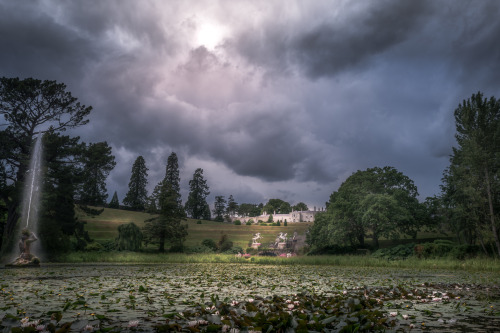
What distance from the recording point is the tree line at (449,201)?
27.1m

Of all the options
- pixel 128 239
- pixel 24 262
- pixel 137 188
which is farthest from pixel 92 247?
pixel 137 188

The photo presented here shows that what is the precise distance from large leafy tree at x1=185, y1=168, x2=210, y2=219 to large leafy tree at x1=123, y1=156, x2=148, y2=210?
12476 millimetres

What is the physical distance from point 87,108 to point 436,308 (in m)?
33.1

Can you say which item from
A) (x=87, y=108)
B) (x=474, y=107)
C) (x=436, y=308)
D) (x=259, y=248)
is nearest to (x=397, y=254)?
(x=474, y=107)

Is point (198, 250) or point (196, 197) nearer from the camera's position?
point (198, 250)

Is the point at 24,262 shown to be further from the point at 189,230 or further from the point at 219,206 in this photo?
the point at 219,206

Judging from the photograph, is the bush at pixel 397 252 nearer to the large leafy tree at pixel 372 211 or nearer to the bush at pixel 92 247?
the large leafy tree at pixel 372 211

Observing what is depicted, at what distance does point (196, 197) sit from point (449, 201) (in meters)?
67.3

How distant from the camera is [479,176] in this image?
1096 inches

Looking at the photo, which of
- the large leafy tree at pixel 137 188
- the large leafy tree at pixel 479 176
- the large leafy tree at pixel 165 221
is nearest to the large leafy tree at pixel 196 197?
the large leafy tree at pixel 137 188

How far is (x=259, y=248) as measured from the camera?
4891 cm

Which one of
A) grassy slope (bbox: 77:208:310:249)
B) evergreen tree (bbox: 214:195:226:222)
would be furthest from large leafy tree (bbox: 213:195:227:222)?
grassy slope (bbox: 77:208:310:249)

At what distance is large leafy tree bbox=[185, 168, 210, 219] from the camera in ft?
300

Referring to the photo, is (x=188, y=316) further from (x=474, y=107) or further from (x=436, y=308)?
(x=474, y=107)
